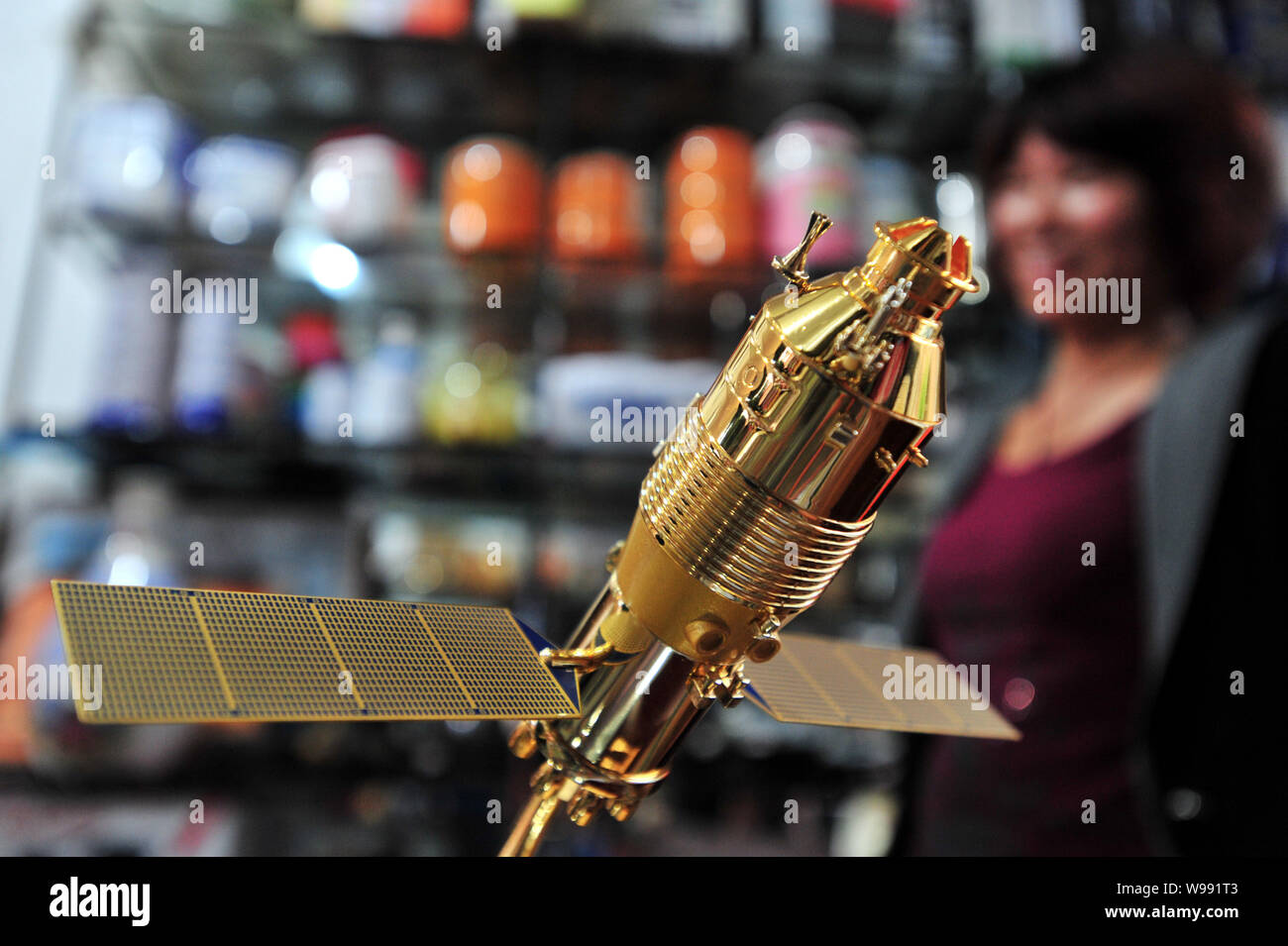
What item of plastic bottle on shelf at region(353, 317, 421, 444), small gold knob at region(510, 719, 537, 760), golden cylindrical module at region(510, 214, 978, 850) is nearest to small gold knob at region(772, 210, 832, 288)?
golden cylindrical module at region(510, 214, 978, 850)

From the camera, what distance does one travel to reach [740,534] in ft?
0.51

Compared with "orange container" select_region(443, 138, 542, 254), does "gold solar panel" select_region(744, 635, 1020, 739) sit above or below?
below

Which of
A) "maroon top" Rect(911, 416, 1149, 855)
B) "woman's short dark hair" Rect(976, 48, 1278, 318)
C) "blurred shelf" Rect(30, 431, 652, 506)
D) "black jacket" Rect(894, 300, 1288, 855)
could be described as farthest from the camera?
"blurred shelf" Rect(30, 431, 652, 506)

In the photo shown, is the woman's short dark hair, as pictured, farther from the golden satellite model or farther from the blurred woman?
the golden satellite model

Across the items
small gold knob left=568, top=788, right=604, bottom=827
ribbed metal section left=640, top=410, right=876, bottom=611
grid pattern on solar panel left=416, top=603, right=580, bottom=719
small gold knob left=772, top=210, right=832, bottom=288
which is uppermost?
small gold knob left=772, top=210, right=832, bottom=288

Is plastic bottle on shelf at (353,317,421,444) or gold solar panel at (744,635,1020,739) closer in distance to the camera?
gold solar panel at (744,635,1020,739)

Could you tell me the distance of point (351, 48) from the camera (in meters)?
1.18

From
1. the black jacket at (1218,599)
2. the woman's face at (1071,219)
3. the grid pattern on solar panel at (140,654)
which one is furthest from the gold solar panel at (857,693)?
the woman's face at (1071,219)

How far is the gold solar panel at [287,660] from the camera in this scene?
0.12 m

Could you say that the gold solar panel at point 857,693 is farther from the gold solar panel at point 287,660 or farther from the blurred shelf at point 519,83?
the blurred shelf at point 519,83

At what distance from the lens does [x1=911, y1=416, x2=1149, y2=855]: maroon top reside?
800 millimetres

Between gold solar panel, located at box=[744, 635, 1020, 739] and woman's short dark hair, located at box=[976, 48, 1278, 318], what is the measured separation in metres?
0.93

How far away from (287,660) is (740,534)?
8 cm
